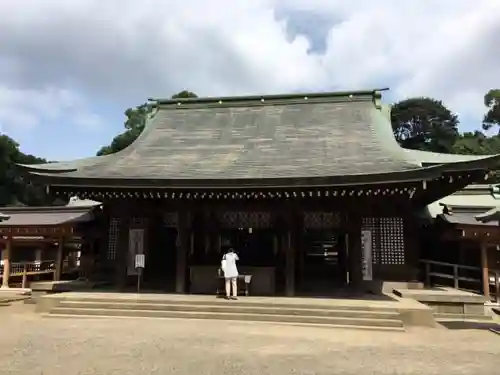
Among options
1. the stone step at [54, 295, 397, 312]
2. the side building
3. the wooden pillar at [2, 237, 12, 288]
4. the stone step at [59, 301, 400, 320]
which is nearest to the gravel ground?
the stone step at [59, 301, 400, 320]

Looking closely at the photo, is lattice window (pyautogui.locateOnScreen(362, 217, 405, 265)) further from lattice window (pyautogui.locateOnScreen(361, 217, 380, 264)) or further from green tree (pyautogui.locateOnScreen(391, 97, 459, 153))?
green tree (pyautogui.locateOnScreen(391, 97, 459, 153))

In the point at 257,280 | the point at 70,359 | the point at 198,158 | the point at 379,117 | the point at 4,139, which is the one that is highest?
the point at 4,139

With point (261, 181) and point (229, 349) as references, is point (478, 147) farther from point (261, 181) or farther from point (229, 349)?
point (229, 349)

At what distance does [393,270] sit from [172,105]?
11.2 meters

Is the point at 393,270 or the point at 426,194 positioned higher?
the point at 426,194

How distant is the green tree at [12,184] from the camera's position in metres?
46.0

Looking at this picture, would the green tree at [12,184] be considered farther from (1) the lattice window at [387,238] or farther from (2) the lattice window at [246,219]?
(1) the lattice window at [387,238]

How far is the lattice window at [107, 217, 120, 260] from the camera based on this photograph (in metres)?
15.5

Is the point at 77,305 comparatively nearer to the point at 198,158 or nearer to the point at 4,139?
the point at 198,158

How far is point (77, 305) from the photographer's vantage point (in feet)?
37.2

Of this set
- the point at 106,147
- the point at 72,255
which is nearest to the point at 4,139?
the point at 106,147

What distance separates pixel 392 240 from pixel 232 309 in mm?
6001

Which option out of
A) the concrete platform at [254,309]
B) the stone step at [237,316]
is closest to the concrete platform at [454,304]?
the concrete platform at [254,309]

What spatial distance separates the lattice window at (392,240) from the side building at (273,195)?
0.11 ft
